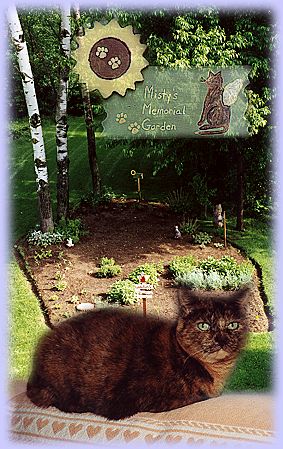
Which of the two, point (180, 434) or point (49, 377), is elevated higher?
point (49, 377)

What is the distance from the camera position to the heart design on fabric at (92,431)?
4.82 meters

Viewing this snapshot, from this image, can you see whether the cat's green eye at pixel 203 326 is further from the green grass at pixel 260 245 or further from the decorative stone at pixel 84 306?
the green grass at pixel 260 245

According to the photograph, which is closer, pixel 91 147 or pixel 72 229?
pixel 72 229

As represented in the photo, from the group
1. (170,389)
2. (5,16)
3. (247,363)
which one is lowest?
(247,363)

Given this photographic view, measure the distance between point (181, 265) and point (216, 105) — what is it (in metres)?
1.77

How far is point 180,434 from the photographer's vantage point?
189 inches

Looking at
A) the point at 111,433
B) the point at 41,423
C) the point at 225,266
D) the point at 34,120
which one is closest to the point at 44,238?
the point at 34,120

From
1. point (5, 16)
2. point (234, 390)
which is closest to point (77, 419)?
point (234, 390)

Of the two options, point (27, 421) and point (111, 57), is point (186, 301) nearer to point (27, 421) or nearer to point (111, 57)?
point (27, 421)

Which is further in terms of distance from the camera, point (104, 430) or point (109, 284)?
point (109, 284)

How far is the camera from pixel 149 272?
22.1 ft

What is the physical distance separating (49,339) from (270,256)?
9.93ft

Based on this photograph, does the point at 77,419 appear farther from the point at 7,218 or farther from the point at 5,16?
the point at 5,16

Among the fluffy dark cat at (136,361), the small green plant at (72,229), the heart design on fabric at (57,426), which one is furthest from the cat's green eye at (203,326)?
the small green plant at (72,229)
